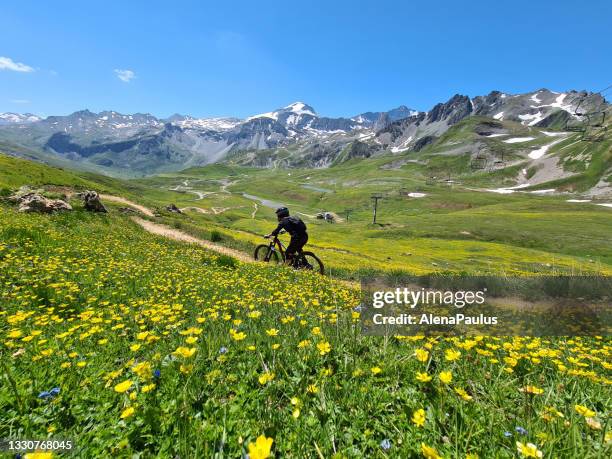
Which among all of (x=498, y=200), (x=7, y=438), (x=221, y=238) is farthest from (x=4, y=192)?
(x=498, y=200)

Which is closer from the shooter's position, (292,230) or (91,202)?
(292,230)

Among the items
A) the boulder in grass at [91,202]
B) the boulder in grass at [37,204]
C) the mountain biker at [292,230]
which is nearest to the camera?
the mountain biker at [292,230]

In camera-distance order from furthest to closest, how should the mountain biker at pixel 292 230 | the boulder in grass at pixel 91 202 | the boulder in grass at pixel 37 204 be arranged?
1. the boulder in grass at pixel 91 202
2. the boulder in grass at pixel 37 204
3. the mountain biker at pixel 292 230

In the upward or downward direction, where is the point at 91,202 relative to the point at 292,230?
downward

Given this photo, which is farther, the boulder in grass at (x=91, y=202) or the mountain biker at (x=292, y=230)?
the boulder in grass at (x=91, y=202)

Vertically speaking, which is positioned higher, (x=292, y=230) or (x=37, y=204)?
(x=292, y=230)

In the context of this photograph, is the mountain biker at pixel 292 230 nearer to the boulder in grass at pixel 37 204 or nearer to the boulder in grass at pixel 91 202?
the boulder in grass at pixel 37 204

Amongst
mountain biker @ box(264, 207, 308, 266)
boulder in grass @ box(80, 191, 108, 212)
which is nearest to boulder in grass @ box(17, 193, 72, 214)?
boulder in grass @ box(80, 191, 108, 212)

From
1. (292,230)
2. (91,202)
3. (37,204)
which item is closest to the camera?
(292,230)

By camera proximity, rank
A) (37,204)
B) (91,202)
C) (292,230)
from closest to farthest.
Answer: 1. (292,230)
2. (37,204)
3. (91,202)

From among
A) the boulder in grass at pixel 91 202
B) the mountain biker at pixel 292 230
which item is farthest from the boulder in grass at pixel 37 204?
the mountain biker at pixel 292 230

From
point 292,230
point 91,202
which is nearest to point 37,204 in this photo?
point 91,202

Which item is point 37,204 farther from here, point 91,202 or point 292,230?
point 292,230

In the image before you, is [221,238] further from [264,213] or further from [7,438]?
[264,213]
